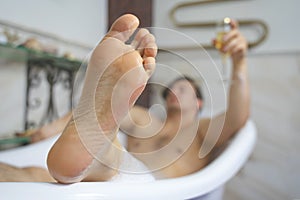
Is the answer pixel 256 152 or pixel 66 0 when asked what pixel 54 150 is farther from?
pixel 256 152

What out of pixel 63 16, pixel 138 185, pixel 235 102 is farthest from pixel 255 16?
pixel 138 185

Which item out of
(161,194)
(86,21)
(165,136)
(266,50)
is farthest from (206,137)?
(86,21)

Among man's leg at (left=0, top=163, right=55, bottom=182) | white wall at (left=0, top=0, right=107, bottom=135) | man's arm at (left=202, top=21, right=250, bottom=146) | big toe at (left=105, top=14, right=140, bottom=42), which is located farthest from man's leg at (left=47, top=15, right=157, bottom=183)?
white wall at (left=0, top=0, right=107, bottom=135)

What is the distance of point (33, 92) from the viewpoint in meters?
1.39

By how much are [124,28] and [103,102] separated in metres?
0.16

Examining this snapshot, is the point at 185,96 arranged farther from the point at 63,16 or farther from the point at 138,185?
the point at 63,16

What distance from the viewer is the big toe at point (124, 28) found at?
55 cm

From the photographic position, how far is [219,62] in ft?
5.61

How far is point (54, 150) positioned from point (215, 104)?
2.51 feet

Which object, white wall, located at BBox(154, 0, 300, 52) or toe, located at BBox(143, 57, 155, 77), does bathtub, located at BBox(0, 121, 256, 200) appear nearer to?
toe, located at BBox(143, 57, 155, 77)

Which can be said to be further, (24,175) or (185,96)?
(185,96)

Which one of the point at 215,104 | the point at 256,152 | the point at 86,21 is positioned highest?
the point at 86,21

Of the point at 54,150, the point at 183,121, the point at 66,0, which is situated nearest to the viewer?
the point at 54,150

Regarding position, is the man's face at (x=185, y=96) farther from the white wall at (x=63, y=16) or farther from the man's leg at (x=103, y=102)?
the man's leg at (x=103, y=102)
